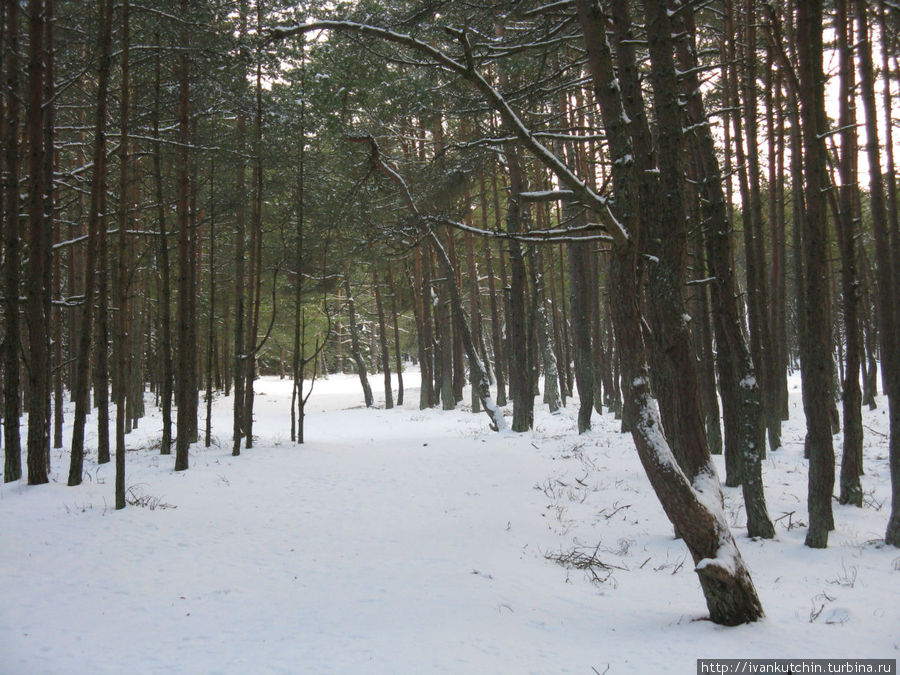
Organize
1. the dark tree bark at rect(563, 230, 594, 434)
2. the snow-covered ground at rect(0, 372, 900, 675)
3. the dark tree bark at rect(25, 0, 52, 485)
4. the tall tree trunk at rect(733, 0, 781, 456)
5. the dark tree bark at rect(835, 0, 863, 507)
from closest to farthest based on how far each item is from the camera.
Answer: the snow-covered ground at rect(0, 372, 900, 675), the dark tree bark at rect(835, 0, 863, 507), the dark tree bark at rect(25, 0, 52, 485), the tall tree trunk at rect(733, 0, 781, 456), the dark tree bark at rect(563, 230, 594, 434)

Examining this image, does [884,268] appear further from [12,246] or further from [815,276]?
[12,246]

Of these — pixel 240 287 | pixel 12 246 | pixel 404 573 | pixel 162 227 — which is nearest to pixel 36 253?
pixel 12 246

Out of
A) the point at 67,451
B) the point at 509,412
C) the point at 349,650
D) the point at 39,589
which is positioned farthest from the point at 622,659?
the point at 509,412

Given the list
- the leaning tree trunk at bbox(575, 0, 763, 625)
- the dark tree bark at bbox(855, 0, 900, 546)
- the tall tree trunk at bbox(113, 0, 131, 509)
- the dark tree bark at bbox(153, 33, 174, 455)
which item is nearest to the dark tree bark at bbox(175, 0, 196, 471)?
the dark tree bark at bbox(153, 33, 174, 455)

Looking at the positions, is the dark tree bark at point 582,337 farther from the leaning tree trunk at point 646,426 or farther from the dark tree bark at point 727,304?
the leaning tree trunk at point 646,426

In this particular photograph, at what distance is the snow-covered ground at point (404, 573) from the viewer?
4.33m

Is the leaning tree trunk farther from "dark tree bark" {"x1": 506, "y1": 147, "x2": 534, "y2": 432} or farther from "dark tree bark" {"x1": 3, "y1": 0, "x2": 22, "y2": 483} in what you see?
"dark tree bark" {"x1": 506, "y1": 147, "x2": 534, "y2": 432}

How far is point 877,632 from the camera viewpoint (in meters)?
4.61

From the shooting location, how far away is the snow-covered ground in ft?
14.2

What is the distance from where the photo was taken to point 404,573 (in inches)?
246

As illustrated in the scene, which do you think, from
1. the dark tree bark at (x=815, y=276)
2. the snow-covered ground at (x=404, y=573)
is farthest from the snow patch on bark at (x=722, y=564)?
the dark tree bark at (x=815, y=276)

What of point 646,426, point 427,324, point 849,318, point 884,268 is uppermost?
point 427,324

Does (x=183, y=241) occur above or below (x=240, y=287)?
above

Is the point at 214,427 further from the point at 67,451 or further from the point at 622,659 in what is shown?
the point at 622,659
